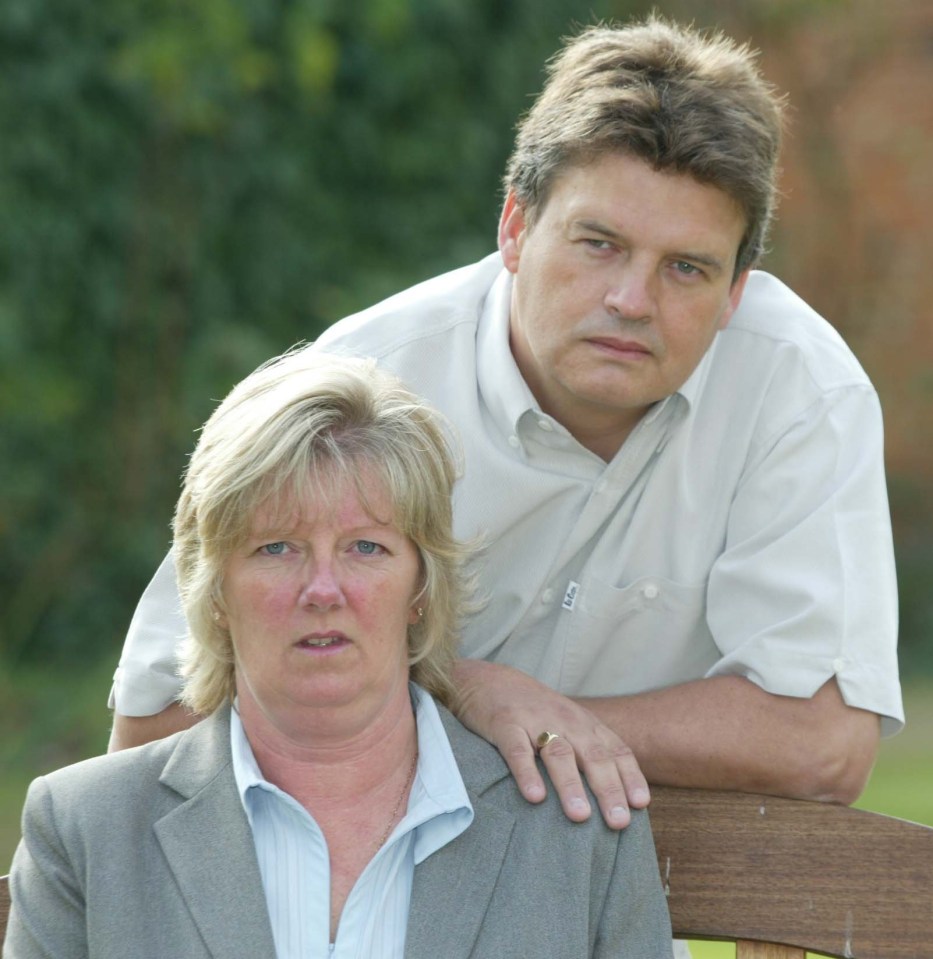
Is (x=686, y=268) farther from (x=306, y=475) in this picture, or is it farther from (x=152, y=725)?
(x=152, y=725)

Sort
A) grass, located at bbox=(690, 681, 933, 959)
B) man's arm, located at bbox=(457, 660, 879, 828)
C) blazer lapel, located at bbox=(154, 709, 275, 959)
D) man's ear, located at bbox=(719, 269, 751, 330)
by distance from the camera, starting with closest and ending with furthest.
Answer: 1. blazer lapel, located at bbox=(154, 709, 275, 959)
2. man's arm, located at bbox=(457, 660, 879, 828)
3. man's ear, located at bbox=(719, 269, 751, 330)
4. grass, located at bbox=(690, 681, 933, 959)

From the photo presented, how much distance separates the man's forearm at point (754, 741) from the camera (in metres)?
2.46

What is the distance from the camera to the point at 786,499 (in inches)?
103

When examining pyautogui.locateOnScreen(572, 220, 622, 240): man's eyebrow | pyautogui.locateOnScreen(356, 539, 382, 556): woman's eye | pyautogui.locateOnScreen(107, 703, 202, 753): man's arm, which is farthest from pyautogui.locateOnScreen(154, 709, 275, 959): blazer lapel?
pyautogui.locateOnScreen(572, 220, 622, 240): man's eyebrow

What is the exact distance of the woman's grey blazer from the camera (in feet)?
7.14

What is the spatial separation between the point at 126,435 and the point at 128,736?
4.23m

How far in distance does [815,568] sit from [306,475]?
2.67 ft

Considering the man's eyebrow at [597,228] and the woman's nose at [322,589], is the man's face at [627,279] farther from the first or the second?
the woman's nose at [322,589]

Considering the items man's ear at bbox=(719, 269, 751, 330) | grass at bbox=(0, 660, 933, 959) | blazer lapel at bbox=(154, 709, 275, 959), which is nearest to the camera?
blazer lapel at bbox=(154, 709, 275, 959)

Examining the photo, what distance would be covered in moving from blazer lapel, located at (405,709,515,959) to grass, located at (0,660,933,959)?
3.52 metres

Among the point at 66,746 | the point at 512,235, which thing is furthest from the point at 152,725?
the point at 66,746

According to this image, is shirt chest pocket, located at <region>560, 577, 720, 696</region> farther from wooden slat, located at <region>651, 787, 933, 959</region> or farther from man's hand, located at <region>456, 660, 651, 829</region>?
wooden slat, located at <region>651, 787, 933, 959</region>

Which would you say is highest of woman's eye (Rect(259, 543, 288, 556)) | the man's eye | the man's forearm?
the man's eye

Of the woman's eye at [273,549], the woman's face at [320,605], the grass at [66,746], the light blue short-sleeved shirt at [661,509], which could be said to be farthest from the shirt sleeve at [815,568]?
the grass at [66,746]
